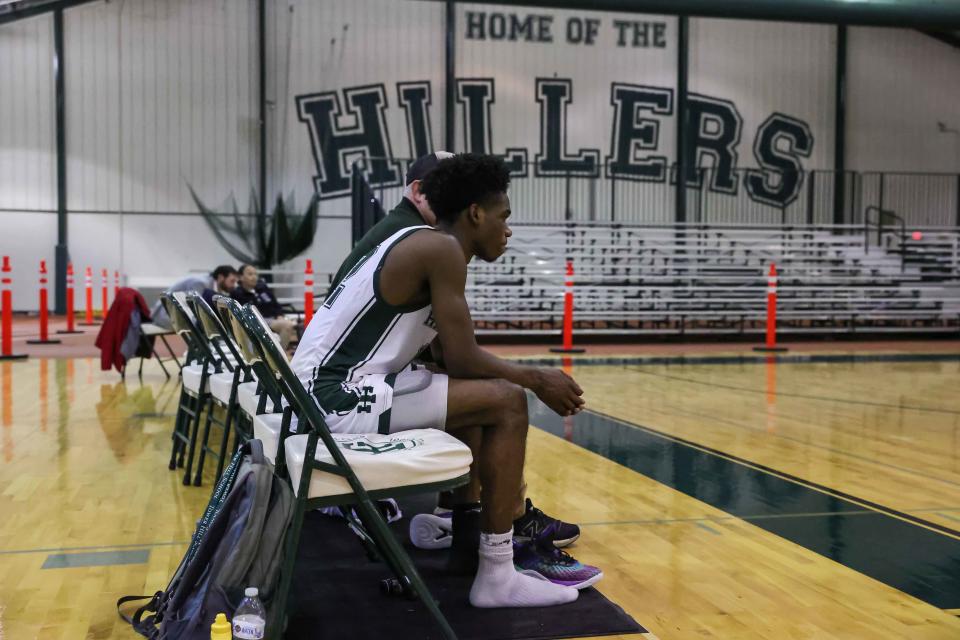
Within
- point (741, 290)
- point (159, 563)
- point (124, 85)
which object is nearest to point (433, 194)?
point (159, 563)

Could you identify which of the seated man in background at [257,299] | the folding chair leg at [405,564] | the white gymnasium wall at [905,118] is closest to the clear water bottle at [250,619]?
the folding chair leg at [405,564]

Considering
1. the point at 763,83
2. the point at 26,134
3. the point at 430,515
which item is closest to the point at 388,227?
the point at 430,515

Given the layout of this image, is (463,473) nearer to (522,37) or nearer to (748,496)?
(748,496)

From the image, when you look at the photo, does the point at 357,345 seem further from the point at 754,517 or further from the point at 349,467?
the point at 754,517

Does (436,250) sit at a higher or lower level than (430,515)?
higher

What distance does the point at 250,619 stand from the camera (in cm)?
218

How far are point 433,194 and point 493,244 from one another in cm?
22

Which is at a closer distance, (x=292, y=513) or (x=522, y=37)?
(x=292, y=513)

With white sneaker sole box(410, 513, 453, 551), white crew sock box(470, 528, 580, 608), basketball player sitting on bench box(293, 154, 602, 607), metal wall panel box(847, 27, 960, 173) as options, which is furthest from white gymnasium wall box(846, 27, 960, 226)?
white crew sock box(470, 528, 580, 608)

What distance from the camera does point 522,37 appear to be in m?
17.1

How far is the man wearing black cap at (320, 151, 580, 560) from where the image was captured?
3.08 metres

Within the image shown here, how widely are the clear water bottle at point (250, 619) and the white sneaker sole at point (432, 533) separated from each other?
3.21 ft

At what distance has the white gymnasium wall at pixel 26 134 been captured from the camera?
16.7 meters

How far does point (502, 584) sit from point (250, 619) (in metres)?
0.73
